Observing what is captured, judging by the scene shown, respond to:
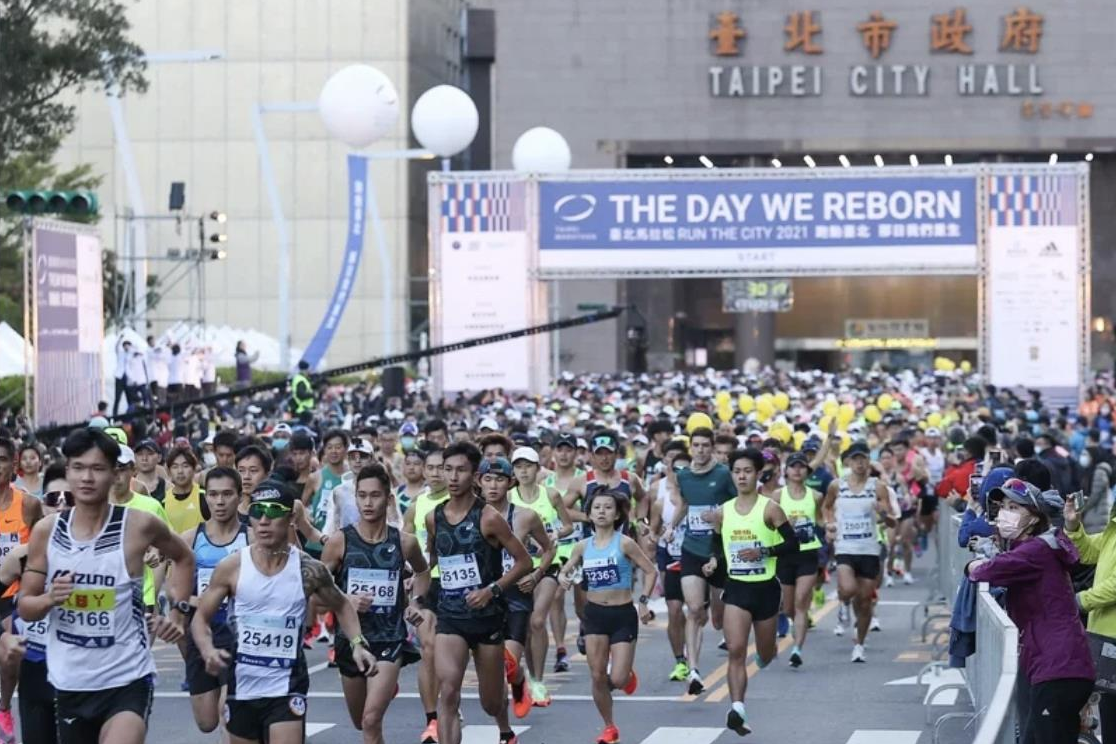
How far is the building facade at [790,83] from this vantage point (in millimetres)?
69375

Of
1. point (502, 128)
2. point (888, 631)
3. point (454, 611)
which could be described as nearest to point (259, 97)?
point (502, 128)

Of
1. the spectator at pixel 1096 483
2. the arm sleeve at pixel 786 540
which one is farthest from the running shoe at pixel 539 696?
the spectator at pixel 1096 483

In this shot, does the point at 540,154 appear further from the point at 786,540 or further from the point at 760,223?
the point at 786,540

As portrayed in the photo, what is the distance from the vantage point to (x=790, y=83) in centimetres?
7031

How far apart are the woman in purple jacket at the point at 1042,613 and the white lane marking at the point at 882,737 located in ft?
11.8

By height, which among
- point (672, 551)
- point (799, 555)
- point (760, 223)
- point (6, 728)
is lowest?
point (6, 728)

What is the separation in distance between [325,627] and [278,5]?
193 ft

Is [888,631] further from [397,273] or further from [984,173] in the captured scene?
[397,273]

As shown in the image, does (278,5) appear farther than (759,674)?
Yes

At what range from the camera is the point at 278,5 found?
76500mm

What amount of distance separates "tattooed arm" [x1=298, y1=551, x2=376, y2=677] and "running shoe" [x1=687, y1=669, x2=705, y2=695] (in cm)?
664

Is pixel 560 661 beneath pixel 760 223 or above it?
beneath

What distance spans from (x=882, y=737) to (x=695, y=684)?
2342 millimetres

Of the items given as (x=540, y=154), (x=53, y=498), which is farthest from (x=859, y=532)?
(x=540, y=154)
